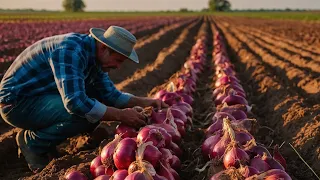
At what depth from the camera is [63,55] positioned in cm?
330

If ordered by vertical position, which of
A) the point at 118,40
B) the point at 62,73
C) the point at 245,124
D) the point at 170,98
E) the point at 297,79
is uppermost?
the point at 118,40

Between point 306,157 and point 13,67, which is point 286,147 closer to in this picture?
point 306,157

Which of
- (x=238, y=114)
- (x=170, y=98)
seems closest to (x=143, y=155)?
(x=238, y=114)

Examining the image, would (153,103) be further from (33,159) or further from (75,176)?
(75,176)

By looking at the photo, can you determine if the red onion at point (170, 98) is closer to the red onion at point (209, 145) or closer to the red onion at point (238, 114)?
the red onion at point (238, 114)

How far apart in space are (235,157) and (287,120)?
223cm

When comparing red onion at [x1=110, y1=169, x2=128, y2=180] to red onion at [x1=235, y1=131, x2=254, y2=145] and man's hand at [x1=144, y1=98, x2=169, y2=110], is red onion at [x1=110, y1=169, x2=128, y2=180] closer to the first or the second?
red onion at [x1=235, y1=131, x2=254, y2=145]

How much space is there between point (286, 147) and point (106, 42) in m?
2.10

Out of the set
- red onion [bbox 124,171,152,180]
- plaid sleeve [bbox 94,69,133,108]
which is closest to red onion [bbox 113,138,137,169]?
red onion [bbox 124,171,152,180]

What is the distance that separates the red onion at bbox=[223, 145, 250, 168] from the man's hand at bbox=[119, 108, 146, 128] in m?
0.92

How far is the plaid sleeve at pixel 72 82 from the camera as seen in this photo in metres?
3.23

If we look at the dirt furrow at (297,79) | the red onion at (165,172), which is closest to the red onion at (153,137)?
the red onion at (165,172)

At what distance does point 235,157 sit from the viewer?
8.57 feet

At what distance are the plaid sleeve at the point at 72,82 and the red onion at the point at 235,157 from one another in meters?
1.21
